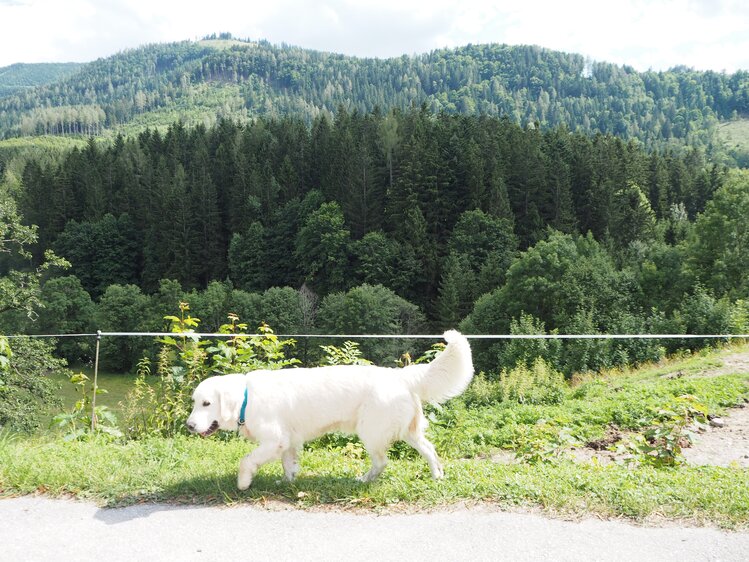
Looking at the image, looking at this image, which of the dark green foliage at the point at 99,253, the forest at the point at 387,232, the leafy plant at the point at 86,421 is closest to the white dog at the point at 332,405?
the leafy plant at the point at 86,421

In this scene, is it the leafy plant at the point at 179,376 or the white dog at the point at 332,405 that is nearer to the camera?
the white dog at the point at 332,405

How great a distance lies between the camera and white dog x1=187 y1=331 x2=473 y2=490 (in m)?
5.09

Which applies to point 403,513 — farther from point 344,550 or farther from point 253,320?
point 253,320

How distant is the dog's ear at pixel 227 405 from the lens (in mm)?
5087

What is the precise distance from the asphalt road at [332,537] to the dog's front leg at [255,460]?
0.24 metres

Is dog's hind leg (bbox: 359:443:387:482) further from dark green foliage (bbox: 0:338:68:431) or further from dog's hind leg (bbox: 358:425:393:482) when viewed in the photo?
dark green foliage (bbox: 0:338:68:431)

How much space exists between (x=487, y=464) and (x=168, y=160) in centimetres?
10267

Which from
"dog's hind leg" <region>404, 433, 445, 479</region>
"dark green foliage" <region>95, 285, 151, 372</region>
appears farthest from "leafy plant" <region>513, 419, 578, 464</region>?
"dark green foliage" <region>95, 285, 151, 372</region>

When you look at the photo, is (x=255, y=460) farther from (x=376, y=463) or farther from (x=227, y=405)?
(x=376, y=463)

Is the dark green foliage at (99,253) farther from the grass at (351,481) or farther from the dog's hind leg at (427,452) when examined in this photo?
the dog's hind leg at (427,452)

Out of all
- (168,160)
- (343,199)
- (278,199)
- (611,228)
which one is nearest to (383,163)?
(343,199)

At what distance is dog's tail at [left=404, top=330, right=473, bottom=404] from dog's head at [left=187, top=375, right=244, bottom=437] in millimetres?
1420

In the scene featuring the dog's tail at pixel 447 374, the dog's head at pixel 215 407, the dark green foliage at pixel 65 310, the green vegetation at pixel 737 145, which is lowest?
the dark green foliage at pixel 65 310

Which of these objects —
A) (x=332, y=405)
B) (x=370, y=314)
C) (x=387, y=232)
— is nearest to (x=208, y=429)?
(x=332, y=405)
